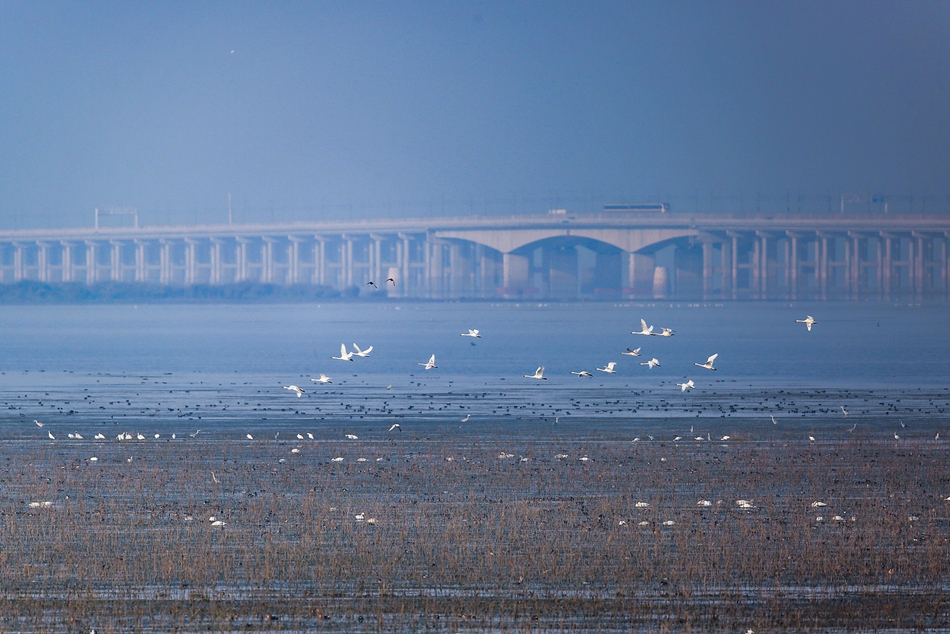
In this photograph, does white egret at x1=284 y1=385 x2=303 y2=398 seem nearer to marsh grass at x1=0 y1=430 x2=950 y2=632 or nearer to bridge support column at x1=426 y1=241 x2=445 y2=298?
marsh grass at x1=0 y1=430 x2=950 y2=632

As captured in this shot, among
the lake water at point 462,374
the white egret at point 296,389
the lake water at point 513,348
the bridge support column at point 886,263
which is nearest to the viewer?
the white egret at point 296,389

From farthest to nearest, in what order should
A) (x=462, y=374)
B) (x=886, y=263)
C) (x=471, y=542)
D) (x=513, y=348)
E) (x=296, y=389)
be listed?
(x=886, y=263) → (x=513, y=348) → (x=462, y=374) → (x=296, y=389) → (x=471, y=542)

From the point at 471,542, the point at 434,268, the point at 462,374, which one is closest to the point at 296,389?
the point at 471,542

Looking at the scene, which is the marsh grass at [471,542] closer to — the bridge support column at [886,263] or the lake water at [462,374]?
the lake water at [462,374]

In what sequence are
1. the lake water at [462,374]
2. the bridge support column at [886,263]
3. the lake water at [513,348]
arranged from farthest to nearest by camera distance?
the bridge support column at [886,263] → the lake water at [513,348] → the lake water at [462,374]

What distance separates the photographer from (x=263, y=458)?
25.4 meters

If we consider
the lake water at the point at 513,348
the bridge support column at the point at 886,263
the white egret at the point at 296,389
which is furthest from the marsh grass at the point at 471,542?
the bridge support column at the point at 886,263

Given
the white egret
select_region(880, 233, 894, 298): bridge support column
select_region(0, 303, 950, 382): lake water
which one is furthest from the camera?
select_region(880, 233, 894, 298): bridge support column

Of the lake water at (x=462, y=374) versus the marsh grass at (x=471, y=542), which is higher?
the lake water at (x=462, y=374)

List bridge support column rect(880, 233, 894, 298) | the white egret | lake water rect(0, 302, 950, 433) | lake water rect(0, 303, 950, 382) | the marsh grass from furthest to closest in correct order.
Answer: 1. bridge support column rect(880, 233, 894, 298)
2. lake water rect(0, 303, 950, 382)
3. lake water rect(0, 302, 950, 433)
4. the white egret
5. the marsh grass

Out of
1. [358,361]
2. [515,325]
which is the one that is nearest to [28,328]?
[515,325]

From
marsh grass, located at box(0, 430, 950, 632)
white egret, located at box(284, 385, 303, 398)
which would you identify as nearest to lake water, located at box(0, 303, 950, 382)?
white egret, located at box(284, 385, 303, 398)

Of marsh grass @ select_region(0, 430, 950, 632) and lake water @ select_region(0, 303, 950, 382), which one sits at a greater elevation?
lake water @ select_region(0, 303, 950, 382)

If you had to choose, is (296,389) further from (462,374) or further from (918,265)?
(918,265)
